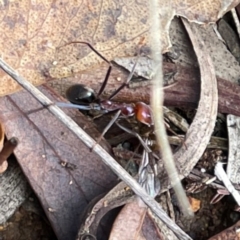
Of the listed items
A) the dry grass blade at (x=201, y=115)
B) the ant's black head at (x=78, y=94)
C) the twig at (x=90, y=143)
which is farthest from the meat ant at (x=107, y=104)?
the twig at (x=90, y=143)

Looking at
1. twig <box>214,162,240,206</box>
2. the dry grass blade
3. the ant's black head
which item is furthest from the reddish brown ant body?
twig <box>214,162,240,206</box>

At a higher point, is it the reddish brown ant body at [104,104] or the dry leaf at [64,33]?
the dry leaf at [64,33]

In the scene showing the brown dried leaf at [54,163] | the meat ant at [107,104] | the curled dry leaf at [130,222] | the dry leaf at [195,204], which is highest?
the meat ant at [107,104]

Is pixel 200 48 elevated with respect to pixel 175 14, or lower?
lower

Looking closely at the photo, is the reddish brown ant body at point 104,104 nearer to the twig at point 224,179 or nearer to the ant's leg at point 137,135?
the ant's leg at point 137,135

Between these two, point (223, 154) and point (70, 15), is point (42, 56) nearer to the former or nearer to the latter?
point (70, 15)

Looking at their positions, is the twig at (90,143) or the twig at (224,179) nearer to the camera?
the twig at (90,143)

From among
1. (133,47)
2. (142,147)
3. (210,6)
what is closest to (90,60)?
(133,47)
